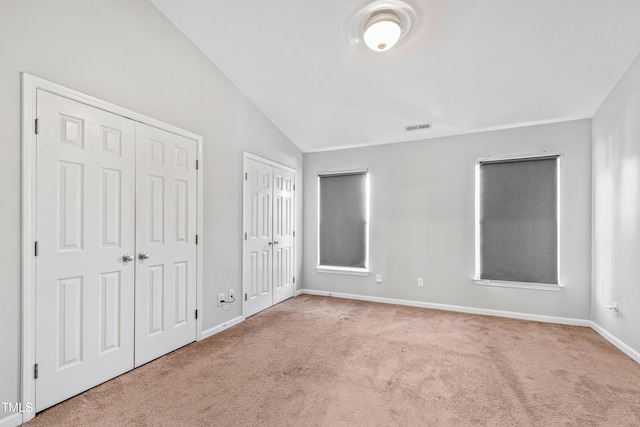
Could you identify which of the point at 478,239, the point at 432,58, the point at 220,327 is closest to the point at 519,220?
the point at 478,239

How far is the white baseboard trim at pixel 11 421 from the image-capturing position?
1.80 m

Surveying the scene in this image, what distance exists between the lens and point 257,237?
4.13 meters

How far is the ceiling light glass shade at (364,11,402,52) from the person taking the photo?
7.89 feet

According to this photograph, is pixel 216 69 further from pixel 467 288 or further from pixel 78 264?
pixel 467 288

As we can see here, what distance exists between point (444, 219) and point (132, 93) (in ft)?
13.3

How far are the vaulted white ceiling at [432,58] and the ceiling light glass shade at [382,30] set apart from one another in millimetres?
180

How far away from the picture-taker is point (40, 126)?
2.00 meters

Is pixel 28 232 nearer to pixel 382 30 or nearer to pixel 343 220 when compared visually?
pixel 382 30

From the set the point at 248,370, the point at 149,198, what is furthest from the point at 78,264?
the point at 248,370

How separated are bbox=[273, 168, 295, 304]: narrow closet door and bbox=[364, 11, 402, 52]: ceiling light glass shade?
2.41 m

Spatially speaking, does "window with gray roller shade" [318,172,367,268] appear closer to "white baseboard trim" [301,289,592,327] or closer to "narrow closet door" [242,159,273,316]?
"white baseboard trim" [301,289,592,327]

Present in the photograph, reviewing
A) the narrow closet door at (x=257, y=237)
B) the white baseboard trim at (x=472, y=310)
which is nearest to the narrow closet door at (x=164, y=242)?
the narrow closet door at (x=257, y=237)

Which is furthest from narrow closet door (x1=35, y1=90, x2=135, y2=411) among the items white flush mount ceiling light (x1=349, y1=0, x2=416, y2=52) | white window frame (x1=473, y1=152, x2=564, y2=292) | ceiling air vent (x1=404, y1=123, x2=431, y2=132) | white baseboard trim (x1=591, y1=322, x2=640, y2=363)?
white baseboard trim (x1=591, y1=322, x2=640, y2=363)

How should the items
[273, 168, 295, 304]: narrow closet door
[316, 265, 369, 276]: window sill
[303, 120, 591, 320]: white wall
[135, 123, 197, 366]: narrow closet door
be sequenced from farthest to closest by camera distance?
1. [316, 265, 369, 276]: window sill
2. [273, 168, 295, 304]: narrow closet door
3. [303, 120, 591, 320]: white wall
4. [135, 123, 197, 366]: narrow closet door
